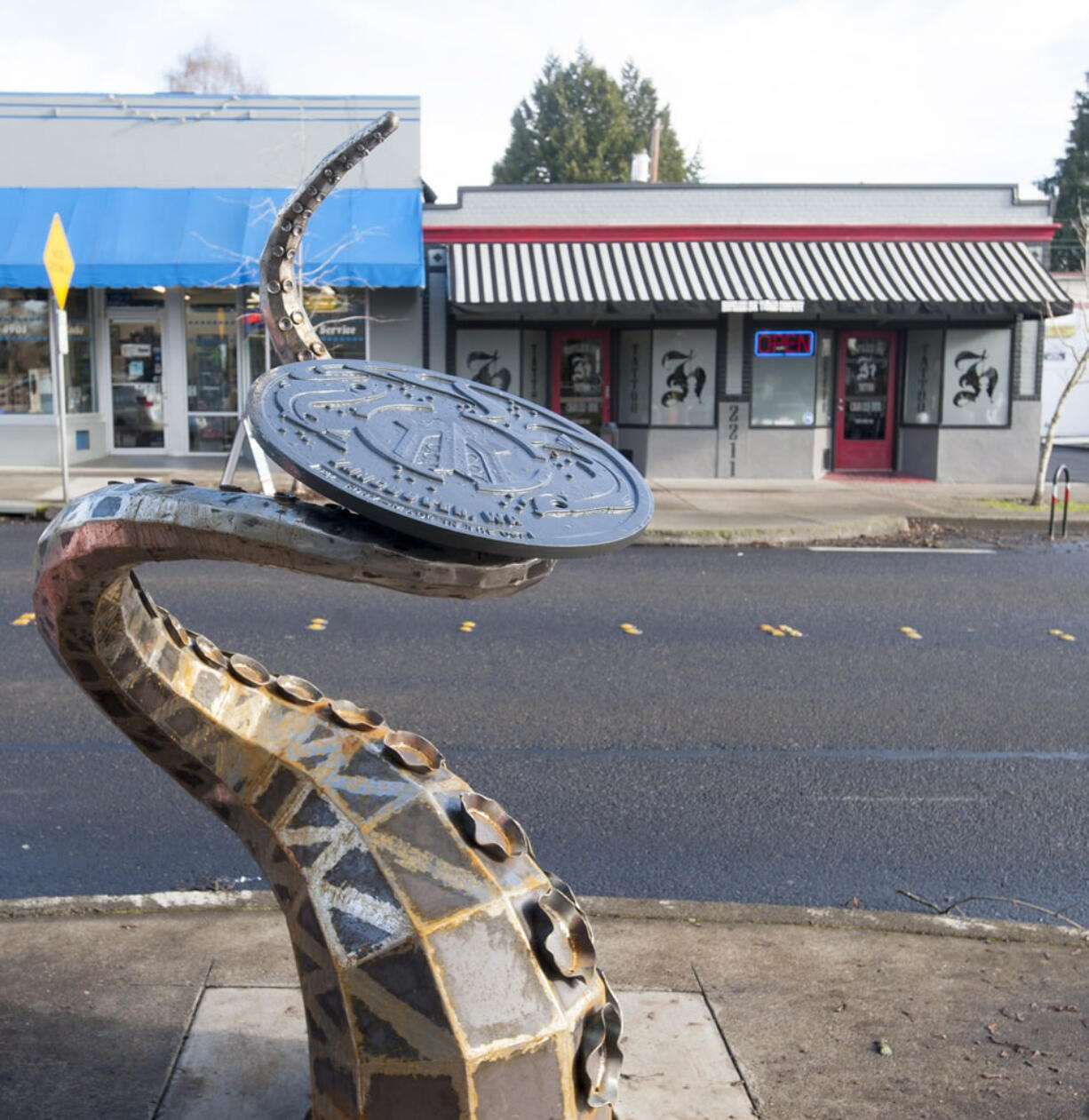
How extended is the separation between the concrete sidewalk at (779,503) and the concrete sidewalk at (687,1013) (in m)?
8.69

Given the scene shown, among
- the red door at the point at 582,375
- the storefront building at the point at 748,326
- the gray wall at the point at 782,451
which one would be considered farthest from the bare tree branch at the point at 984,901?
the red door at the point at 582,375

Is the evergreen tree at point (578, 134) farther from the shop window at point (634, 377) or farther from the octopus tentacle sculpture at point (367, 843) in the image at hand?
the octopus tentacle sculpture at point (367, 843)

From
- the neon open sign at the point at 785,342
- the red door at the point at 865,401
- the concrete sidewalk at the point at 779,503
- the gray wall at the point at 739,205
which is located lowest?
the concrete sidewalk at the point at 779,503

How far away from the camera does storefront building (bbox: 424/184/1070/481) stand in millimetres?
18531

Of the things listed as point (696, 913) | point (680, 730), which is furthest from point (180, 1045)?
point (680, 730)

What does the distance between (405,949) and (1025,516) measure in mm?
13791

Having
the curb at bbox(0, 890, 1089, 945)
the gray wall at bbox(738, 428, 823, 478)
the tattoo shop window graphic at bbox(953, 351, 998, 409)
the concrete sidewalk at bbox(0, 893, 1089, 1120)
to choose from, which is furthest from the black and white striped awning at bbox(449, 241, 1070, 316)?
the concrete sidewalk at bbox(0, 893, 1089, 1120)

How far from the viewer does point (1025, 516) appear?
14.6 m

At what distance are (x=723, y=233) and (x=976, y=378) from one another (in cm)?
453

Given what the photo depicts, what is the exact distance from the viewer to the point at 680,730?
6363 mm

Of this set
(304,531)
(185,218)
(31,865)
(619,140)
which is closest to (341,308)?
(185,218)

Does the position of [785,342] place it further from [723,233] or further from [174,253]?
[174,253]

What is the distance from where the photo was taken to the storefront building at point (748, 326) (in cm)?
1853

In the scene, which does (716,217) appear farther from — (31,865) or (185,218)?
(31,865)
